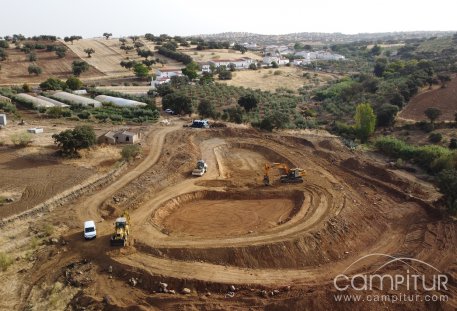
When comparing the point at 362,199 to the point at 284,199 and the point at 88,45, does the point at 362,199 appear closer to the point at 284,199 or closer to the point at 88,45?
the point at 284,199

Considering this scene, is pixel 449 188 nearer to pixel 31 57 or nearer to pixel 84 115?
pixel 84 115

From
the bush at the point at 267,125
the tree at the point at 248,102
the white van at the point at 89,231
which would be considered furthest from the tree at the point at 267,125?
the white van at the point at 89,231

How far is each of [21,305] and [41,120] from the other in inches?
1268

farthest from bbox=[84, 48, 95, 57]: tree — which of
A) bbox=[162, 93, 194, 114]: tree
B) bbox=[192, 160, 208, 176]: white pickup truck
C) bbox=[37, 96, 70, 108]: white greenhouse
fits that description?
bbox=[192, 160, 208, 176]: white pickup truck

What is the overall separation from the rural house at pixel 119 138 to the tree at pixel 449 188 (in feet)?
86.0

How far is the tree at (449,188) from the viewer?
26.0m

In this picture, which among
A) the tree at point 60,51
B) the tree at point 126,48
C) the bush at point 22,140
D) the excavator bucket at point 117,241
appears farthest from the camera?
the tree at point 126,48

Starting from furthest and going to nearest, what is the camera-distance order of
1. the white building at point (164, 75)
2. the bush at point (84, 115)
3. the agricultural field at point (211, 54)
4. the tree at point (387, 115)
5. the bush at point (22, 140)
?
the agricultural field at point (211, 54) → the white building at point (164, 75) → the tree at point (387, 115) → the bush at point (84, 115) → the bush at point (22, 140)

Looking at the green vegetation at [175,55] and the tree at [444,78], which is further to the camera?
the green vegetation at [175,55]

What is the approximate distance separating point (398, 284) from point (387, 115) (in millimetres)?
33114

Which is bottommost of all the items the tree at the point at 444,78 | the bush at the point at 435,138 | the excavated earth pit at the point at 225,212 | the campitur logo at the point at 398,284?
the excavated earth pit at the point at 225,212

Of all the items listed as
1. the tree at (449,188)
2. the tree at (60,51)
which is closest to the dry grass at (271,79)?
the tree at (60,51)

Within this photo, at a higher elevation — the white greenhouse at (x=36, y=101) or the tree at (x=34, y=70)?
the tree at (x=34, y=70)

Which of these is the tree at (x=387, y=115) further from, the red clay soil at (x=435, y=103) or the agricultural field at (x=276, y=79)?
the agricultural field at (x=276, y=79)
